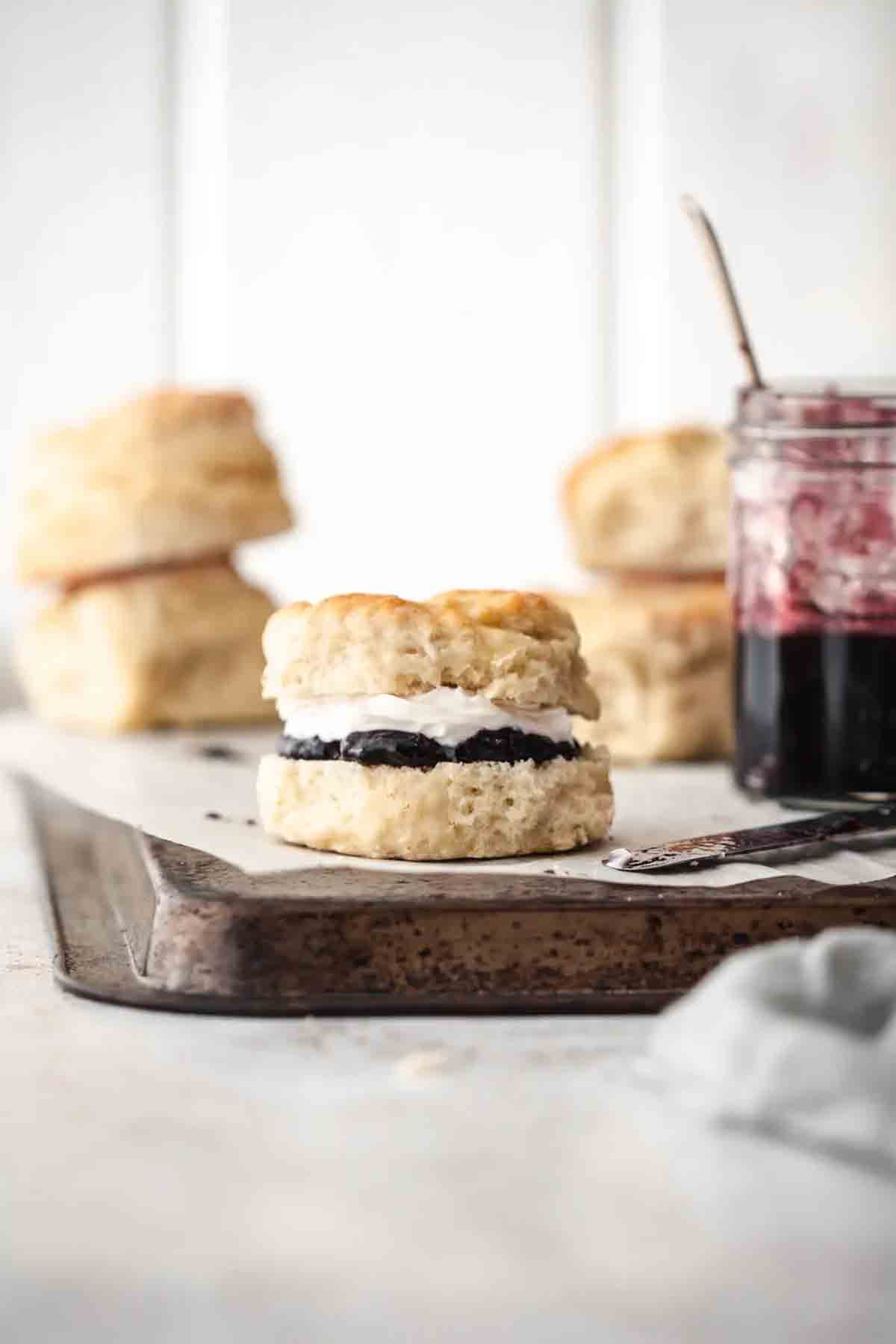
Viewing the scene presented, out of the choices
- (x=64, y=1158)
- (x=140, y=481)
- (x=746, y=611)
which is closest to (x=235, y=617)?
(x=140, y=481)

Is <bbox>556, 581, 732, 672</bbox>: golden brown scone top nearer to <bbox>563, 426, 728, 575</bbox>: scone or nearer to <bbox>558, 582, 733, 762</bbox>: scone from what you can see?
<bbox>558, 582, 733, 762</bbox>: scone

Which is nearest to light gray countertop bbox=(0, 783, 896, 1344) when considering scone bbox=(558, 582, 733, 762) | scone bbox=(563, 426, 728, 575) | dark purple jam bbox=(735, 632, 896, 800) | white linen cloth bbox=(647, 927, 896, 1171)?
white linen cloth bbox=(647, 927, 896, 1171)

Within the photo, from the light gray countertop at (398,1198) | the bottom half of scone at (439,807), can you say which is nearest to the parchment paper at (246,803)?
the bottom half of scone at (439,807)

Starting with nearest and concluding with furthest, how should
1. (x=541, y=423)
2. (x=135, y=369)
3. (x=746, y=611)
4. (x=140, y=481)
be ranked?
(x=746, y=611) → (x=140, y=481) → (x=135, y=369) → (x=541, y=423)

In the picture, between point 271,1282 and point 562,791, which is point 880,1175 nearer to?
point 271,1282

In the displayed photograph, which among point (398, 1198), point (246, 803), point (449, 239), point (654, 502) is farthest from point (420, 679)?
point (449, 239)

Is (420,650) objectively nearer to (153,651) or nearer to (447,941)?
(447,941)

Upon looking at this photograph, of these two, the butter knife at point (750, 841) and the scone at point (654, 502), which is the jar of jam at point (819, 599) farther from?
the scone at point (654, 502)
